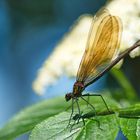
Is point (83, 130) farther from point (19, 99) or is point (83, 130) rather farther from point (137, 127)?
point (19, 99)

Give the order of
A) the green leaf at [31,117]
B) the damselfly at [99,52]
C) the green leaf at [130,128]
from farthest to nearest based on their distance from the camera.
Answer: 1. the damselfly at [99,52]
2. the green leaf at [31,117]
3. the green leaf at [130,128]

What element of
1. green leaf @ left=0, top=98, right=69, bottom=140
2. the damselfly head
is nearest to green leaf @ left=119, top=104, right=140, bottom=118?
green leaf @ left=0, top=98, right=69, bottom=140


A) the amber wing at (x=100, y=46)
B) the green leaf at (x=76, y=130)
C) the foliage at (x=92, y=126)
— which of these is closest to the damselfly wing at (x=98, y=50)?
the amber wing at (x=100, y=46)

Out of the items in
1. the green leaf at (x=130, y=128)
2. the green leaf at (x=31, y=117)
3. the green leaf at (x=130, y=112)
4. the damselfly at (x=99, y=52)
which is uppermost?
the damselfly at (x=99, y=52)

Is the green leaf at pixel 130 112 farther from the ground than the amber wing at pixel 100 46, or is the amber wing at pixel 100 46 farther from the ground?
the amber wing at pixel 100 46

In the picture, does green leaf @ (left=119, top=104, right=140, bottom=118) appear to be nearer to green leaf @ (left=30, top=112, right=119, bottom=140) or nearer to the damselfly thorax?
green leaf @ (left=30, top=112, right=119, bottom=140)

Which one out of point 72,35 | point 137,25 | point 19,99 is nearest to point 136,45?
point 137,25

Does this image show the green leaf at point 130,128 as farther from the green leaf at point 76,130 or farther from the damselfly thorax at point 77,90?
the damselfly thorax at point 77,90
